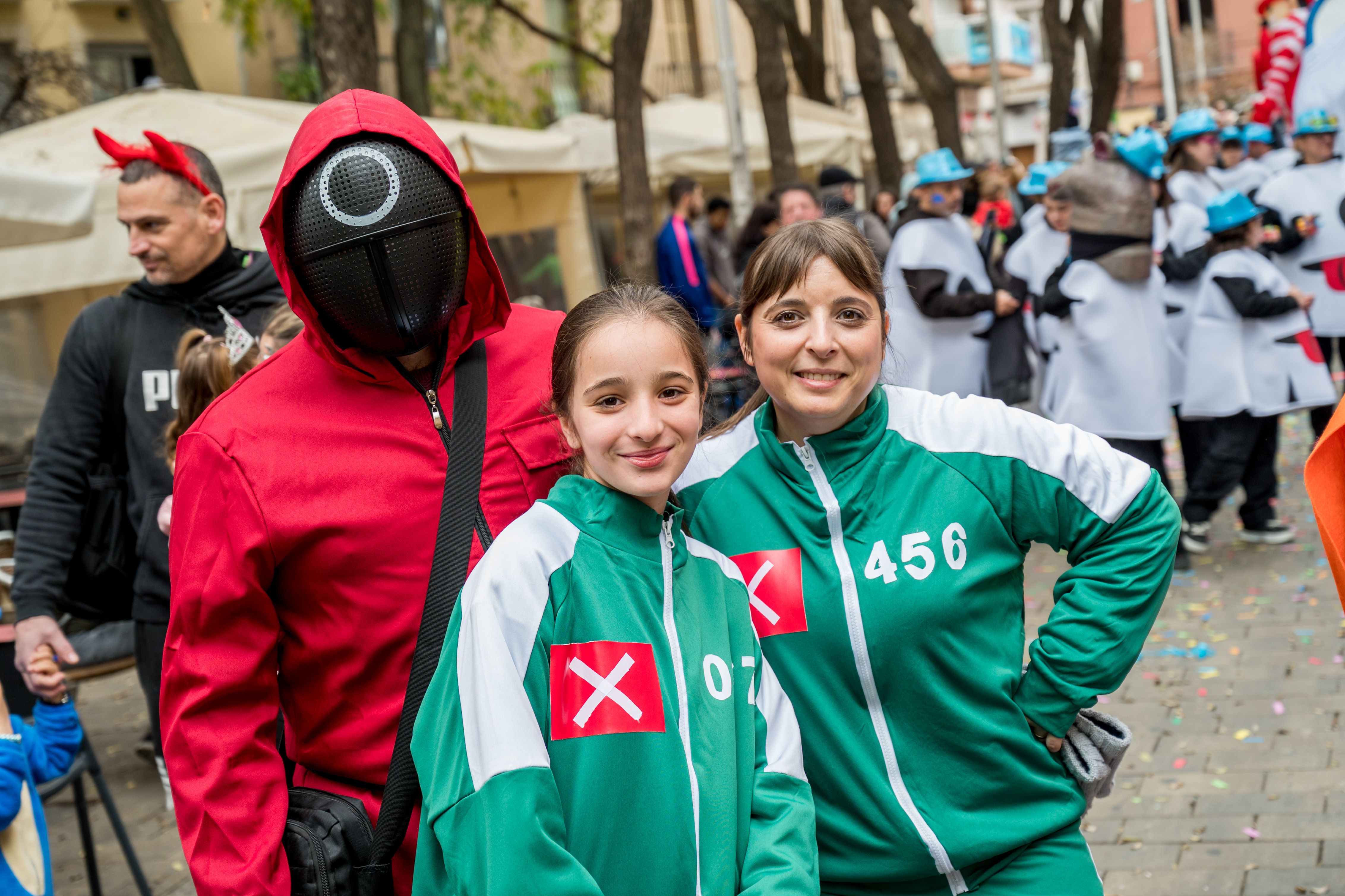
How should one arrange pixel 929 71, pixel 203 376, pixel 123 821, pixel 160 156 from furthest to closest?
pixel 929 71 → pixel 123 821 → pixel 160 156 → pixel 203 376

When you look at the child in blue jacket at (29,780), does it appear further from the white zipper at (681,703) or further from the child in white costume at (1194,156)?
the child in white costume at (1194,156)

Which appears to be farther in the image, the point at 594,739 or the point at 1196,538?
the point at 1196,538

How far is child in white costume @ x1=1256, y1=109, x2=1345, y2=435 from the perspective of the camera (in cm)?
860

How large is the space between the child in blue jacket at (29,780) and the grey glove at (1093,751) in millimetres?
2491

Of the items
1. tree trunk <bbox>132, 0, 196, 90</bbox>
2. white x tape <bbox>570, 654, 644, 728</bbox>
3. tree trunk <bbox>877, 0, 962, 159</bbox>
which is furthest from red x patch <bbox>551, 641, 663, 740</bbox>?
tree trunk <bbox>877, 0, 962, 159</bbox>

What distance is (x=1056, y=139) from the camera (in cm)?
1343

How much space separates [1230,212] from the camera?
7.42 meters

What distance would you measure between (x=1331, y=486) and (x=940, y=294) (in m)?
5.59

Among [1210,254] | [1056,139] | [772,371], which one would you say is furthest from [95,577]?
[1056,139]

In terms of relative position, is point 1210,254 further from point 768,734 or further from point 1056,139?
point 768,734

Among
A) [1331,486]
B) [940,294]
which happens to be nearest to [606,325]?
[1331,486]

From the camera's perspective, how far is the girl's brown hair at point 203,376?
12.4ft

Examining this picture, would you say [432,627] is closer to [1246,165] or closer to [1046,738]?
[1046,738]

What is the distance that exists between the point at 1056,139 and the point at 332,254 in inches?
485
